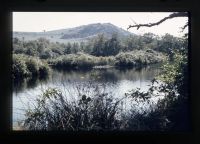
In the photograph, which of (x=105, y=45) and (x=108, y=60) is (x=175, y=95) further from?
(x=105, y=45)

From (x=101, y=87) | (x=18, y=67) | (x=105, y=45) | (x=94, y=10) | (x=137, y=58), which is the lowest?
(x=101, y=87)

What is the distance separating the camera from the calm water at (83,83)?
848 centimetres

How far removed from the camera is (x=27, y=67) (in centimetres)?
851

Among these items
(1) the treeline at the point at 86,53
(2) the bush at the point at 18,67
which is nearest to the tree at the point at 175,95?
(1) the treeline at the point at 86,53

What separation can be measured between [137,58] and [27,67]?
1.40 m

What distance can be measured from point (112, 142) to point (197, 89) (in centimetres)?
126

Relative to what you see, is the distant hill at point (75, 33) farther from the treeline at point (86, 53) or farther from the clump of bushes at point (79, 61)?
the clump of bushes at point (79, 61)

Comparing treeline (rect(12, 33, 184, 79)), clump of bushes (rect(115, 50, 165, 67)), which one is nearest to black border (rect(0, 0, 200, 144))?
treeline (rect(12, 33, 184, 79))

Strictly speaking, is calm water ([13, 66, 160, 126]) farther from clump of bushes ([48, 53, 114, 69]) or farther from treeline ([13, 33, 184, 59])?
treeline ([13, 33, 184, 59])

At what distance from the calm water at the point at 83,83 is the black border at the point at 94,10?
15cm

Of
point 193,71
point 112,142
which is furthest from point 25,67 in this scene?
point 193,71

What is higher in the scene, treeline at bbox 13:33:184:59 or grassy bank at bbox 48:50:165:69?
treeline at bbox 13:33:184:59

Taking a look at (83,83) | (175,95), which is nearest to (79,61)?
(83,83)

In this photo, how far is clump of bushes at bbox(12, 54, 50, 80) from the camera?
848 centimetres
